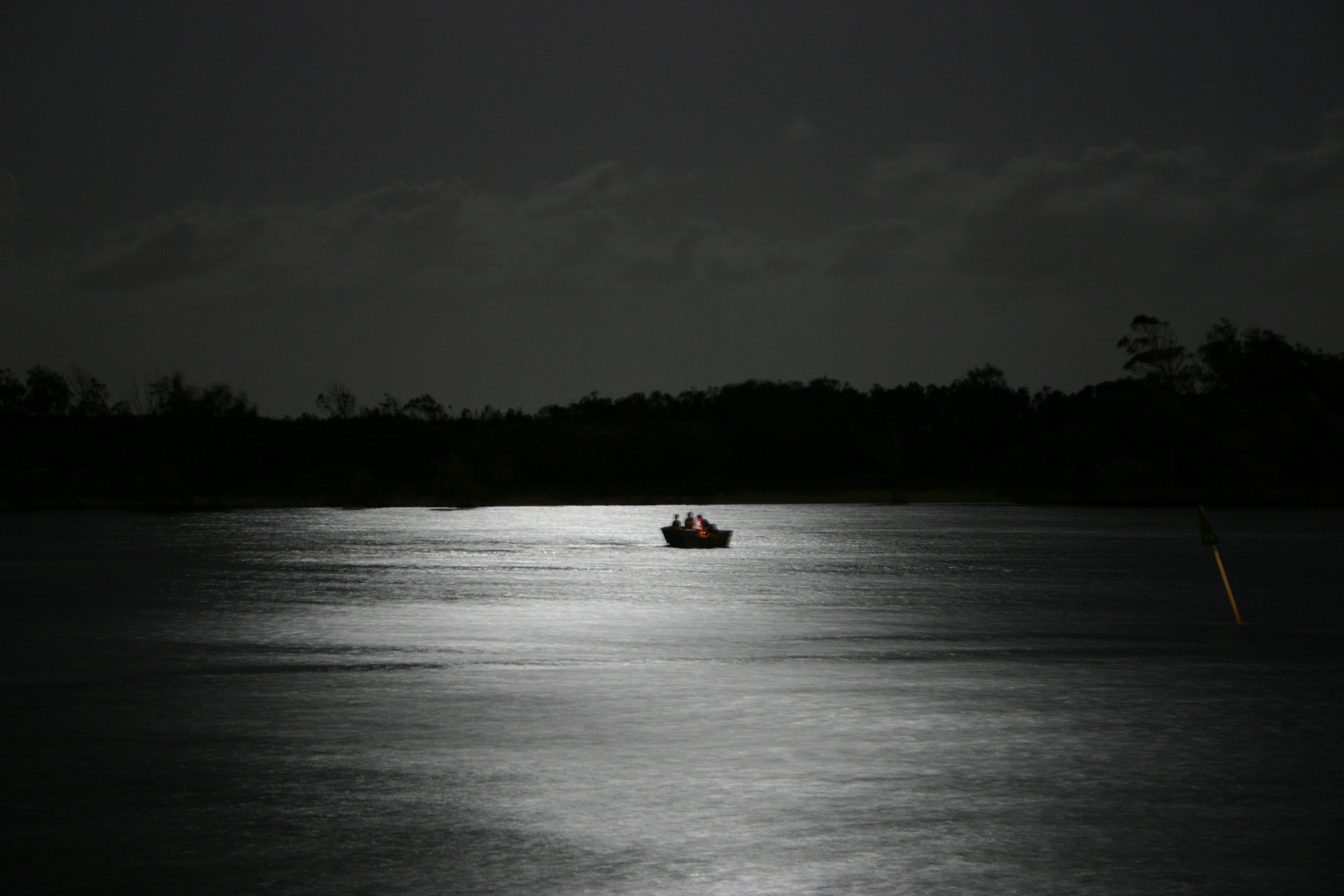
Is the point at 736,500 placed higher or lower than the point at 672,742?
higher

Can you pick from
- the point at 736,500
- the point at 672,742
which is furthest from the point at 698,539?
the point at 736,500

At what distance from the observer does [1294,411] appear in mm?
128250

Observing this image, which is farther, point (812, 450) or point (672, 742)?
point (812, 450)

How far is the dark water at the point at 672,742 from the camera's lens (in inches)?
337

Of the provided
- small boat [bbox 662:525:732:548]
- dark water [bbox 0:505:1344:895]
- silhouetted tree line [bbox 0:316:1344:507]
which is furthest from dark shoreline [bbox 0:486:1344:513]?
dark water [bbox 0:505:1344:895]

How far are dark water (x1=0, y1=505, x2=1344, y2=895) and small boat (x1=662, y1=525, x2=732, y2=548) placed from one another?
19349 mm

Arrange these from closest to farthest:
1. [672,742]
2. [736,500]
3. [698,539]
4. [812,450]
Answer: [672,742] → [698,539] → [736,500] → [812,450]

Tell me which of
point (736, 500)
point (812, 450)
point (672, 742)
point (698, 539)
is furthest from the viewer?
point (812, 450)

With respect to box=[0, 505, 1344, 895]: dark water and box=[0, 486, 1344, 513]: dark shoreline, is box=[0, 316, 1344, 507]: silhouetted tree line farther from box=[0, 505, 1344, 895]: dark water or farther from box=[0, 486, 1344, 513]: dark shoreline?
box=[0, 505, 1344, 895]: dark water

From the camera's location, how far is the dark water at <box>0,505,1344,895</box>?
8562 mm

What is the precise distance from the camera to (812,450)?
173 m

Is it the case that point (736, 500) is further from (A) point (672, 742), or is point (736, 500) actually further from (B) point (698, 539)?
(A) point (672, 742)

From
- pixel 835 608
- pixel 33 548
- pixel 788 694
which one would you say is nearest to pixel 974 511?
pixel 33 548

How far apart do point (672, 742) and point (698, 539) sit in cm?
3956
